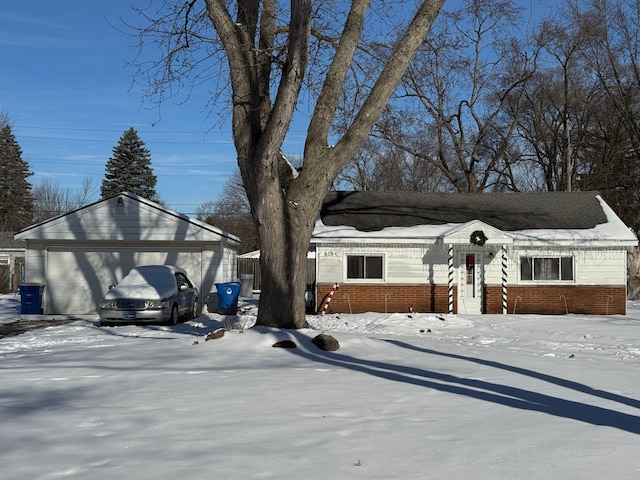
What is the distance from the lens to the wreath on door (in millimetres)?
22266

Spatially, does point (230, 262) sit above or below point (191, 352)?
above

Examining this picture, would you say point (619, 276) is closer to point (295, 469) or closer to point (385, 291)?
point (385, 291)

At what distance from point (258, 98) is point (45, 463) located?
8.43 m

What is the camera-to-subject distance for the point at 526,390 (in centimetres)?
777

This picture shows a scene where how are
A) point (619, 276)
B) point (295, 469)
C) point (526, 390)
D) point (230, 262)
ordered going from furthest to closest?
1. point (230, 262)
2. point (619, 276)
3. point (526, 390)
4. point (295, 469)

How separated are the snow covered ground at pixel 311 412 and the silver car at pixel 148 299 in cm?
678

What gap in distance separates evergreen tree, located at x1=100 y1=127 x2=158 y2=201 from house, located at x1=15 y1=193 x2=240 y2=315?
123ft

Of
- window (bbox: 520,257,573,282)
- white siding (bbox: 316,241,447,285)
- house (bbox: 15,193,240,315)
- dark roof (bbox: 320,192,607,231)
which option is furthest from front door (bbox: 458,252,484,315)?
house (bbox: 15,193,240,315)

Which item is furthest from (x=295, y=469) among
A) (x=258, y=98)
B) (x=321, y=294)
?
(x=321, y=294)

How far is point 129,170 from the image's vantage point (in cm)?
6094

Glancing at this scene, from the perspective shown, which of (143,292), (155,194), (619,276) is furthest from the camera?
(155,194)

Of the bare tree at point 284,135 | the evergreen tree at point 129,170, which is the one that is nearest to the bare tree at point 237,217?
the evergreen tree at point 129,170

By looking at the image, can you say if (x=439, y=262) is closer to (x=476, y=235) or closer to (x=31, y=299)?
(x=476, y=235)

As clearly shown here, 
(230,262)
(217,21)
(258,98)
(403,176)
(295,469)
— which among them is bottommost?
(295,469)
